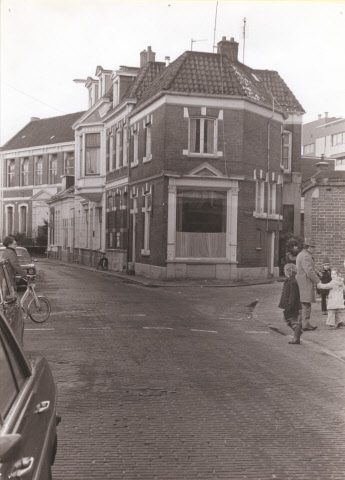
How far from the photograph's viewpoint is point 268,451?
219 inches

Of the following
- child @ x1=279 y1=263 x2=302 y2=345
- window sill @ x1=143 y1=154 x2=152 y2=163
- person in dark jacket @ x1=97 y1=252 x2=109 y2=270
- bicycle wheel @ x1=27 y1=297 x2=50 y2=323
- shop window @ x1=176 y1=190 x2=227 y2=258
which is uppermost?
window sill @ x1=143 y1=154 x2=152 y2=163

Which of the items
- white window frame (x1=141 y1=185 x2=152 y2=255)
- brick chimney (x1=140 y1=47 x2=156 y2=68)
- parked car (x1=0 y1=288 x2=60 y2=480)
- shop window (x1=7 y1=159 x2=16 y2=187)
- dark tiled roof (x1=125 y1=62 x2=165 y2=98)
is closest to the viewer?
parked car (x1=0 y1=288 x2=60 y2=480)

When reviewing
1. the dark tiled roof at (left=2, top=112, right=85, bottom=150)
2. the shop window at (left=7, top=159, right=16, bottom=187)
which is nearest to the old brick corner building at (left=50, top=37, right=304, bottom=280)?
the dark tiled roof at (left=2, top=112, right=85, bottom=150)

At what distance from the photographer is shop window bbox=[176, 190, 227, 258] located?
28.9 meters

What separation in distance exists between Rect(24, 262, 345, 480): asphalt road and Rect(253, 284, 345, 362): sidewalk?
0.35 metres

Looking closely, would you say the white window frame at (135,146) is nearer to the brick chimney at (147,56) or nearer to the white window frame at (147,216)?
the white window frame at (147,216)

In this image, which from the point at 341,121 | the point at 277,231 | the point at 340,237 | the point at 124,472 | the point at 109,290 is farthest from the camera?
the point at 341,121

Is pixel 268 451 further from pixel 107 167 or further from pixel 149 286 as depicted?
pixel 107 167

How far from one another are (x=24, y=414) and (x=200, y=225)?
25.8 m

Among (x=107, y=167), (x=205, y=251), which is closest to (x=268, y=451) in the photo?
(x=205, y=251)

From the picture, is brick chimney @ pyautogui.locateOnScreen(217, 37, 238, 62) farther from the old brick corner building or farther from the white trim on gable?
the white trim on gable

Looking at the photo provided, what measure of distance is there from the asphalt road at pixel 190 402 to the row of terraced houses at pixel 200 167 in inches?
579

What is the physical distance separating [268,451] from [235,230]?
23.7m

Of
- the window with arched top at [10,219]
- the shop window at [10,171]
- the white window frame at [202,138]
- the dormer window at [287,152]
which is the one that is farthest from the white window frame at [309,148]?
the white window frame at [202,138]
